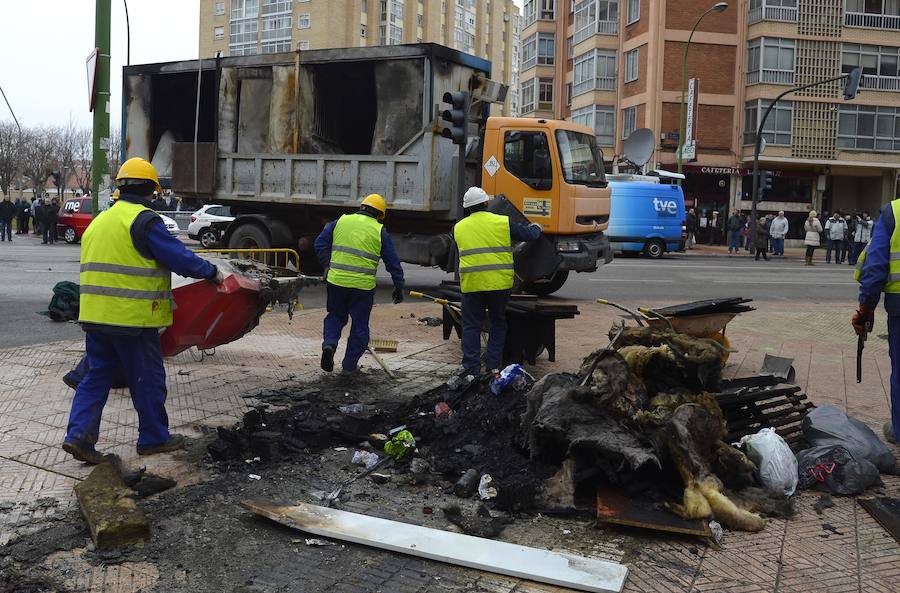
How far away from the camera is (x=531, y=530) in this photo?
4195 millimetres

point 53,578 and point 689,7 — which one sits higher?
point 689,7

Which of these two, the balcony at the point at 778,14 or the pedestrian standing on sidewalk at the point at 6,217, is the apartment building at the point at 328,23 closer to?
the balcony at the point at 778,14

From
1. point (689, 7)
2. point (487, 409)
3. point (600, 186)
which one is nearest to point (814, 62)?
point (689, 7)

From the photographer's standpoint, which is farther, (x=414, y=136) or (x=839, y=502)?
(x=414, y=136)

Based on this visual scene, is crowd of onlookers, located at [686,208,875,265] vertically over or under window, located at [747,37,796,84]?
under

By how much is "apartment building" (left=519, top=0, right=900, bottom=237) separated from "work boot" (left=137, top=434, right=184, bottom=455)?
33655 mm

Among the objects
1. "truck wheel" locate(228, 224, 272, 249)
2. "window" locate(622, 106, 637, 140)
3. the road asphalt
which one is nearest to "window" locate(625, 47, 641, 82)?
"window" locate(622, 106, 637, 140)

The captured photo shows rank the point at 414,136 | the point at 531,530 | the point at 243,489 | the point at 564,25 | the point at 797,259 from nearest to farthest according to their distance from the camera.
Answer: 1. the point at 531,530
2. the point at 243,489
3. the point at 414,136
4. the point at 797,259
5. the point at 564,25

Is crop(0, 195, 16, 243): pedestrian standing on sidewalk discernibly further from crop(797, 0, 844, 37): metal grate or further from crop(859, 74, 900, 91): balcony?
crop(859, 74, 900, 91): balcony

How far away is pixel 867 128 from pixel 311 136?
32.1 metres

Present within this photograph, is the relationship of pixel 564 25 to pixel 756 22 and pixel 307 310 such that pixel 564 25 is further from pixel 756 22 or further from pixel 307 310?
pixel 307 310

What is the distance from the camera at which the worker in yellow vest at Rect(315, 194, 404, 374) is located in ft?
24.9

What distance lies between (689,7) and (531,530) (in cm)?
3837

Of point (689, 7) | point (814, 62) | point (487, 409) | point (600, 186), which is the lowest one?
point (487, 409)
